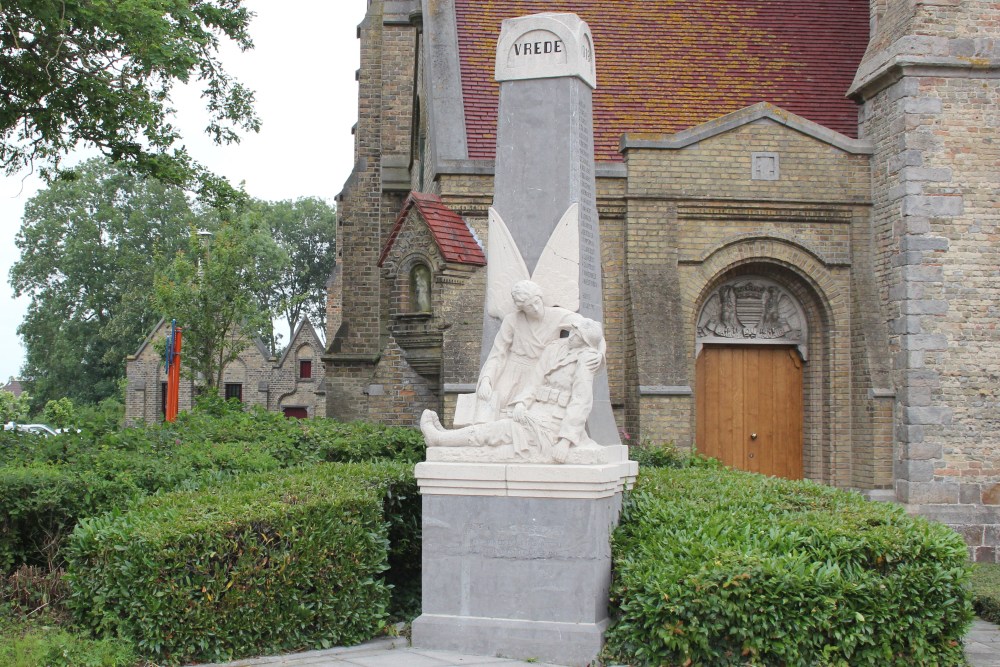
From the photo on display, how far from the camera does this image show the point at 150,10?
12.5 m

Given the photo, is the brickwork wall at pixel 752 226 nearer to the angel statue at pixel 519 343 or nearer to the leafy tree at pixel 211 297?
the angel statue at pixel 519 343

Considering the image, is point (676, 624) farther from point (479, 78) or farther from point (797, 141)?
point (479, 78)

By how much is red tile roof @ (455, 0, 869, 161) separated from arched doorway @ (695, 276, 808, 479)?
285 centimetres

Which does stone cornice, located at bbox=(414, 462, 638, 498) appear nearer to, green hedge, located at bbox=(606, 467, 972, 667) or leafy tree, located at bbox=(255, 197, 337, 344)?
green hedge, located at bbox=(606, 467, 972, 667)

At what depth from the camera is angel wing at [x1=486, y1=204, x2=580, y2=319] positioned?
7.84 meters

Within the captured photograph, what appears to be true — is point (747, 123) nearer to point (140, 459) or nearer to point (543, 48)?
point (543, 48)

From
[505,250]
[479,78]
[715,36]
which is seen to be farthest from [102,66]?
[715,36]

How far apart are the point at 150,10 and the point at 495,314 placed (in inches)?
270

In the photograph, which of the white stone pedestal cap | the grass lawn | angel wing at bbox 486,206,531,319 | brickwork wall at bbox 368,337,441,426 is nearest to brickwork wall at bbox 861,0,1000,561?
the grass lawn

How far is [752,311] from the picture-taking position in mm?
16203

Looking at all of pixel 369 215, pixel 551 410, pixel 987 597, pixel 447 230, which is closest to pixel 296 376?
pixel 369 215

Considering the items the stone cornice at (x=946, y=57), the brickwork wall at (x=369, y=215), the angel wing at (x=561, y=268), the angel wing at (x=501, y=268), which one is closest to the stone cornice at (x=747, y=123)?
the stone cornice at (x=946, y=57)

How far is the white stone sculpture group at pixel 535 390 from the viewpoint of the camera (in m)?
7.35

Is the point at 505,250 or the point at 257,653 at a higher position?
the point at 505,250
